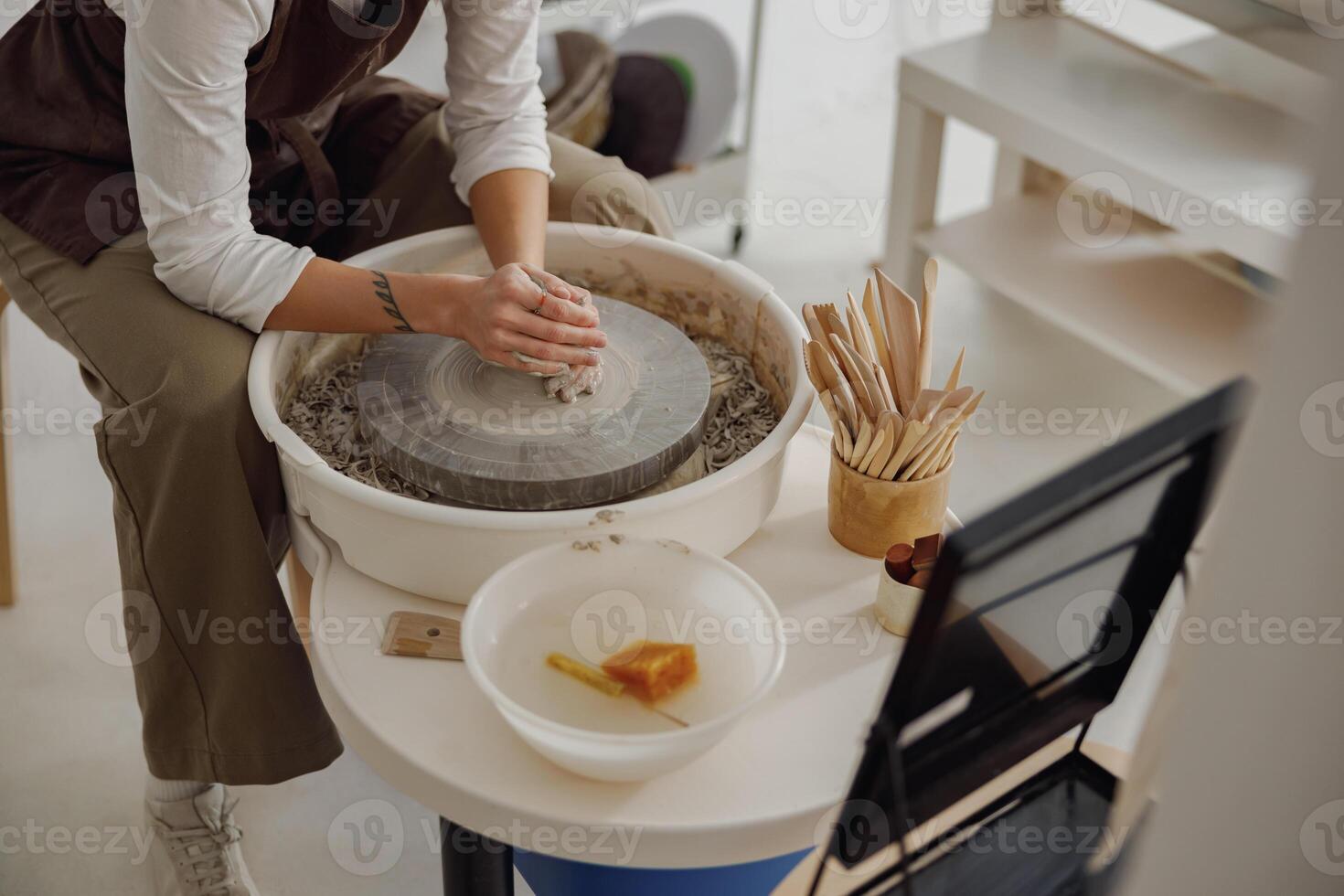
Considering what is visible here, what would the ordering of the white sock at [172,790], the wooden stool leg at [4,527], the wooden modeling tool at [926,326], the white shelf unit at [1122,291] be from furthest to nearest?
the white shelf unit at [1122,291] → the wooden stool leg at [4,527] → the white sock at [172,790] → the wooden modeling tool at [926,326]

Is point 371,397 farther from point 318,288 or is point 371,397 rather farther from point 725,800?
point 725,800

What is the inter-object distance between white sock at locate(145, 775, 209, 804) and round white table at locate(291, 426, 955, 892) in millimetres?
525

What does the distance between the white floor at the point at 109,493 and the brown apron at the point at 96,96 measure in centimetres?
59

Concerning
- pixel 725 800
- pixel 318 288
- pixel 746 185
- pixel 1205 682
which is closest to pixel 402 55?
pixel 746 185

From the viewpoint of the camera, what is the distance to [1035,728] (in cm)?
117

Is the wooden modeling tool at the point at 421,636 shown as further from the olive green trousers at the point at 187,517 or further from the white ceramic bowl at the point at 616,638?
the olive green trousers at the point at 187,517

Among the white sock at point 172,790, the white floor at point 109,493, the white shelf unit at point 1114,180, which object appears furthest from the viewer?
the white shelf unit at point 1114,180

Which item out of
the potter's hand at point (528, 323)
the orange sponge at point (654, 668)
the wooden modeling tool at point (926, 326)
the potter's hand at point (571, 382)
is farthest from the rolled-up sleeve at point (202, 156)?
the wooden modeling tool at point (926, 326)

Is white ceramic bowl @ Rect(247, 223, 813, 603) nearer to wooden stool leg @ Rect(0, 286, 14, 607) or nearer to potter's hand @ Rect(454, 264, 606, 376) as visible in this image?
potter's hand @ Rect(454, 264, 606, 376)

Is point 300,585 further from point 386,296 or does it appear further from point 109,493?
point 109,493

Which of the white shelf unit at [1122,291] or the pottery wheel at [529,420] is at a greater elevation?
the pottery wheel at [529,420]

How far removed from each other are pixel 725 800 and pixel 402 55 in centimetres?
251

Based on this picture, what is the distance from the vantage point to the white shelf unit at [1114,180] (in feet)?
8.16

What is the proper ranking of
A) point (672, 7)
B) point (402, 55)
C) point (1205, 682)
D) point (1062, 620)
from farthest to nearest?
point (672, 7) → point (402, 55) → point (1062, 620) → point (1205, 682)
